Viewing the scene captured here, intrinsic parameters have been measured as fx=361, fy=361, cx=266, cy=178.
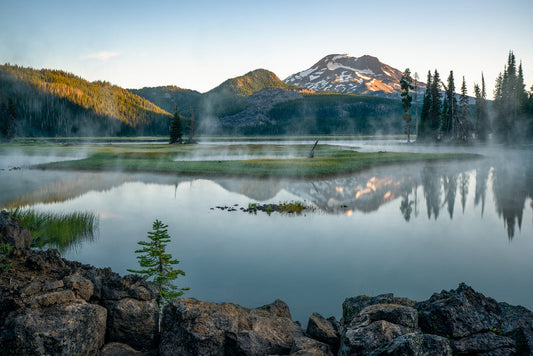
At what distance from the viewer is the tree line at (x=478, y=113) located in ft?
297

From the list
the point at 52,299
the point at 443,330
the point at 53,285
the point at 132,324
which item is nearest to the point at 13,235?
the point at 53,285

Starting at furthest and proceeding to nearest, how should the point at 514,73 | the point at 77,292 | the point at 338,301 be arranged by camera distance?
1. the point at 514,73
2. the point at 338,301
3. the point at 77,292

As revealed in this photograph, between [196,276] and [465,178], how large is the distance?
116 feet

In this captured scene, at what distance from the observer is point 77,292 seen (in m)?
7.42

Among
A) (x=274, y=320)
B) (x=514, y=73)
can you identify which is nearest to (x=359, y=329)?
(x=274, y=320)

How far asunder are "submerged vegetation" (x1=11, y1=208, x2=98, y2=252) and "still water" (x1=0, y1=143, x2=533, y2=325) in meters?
0.63

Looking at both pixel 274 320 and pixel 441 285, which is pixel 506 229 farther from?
pixel 274 320

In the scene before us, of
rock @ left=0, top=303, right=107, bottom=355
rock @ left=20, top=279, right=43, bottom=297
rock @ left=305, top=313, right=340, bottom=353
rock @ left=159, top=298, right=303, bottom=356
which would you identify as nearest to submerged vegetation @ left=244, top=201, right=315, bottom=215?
rock @ left=159, top=298, right=303, bottom=356

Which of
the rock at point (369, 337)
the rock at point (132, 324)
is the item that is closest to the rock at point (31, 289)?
the rock at point (132, 324)

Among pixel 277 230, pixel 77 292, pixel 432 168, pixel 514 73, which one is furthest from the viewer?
pixel 514 73

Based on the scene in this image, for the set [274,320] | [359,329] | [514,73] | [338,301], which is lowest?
[338,301]

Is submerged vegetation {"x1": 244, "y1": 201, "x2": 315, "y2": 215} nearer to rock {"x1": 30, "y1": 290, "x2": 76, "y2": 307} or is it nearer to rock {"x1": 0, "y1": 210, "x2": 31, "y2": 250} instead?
rock {"x1": 0, "y1": 210, "x2": 31, "y2": 250}

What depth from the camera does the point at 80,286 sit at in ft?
24.6

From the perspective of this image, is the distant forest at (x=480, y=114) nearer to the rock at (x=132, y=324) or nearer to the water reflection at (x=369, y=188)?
the water reflection at (x=369, y=188)
